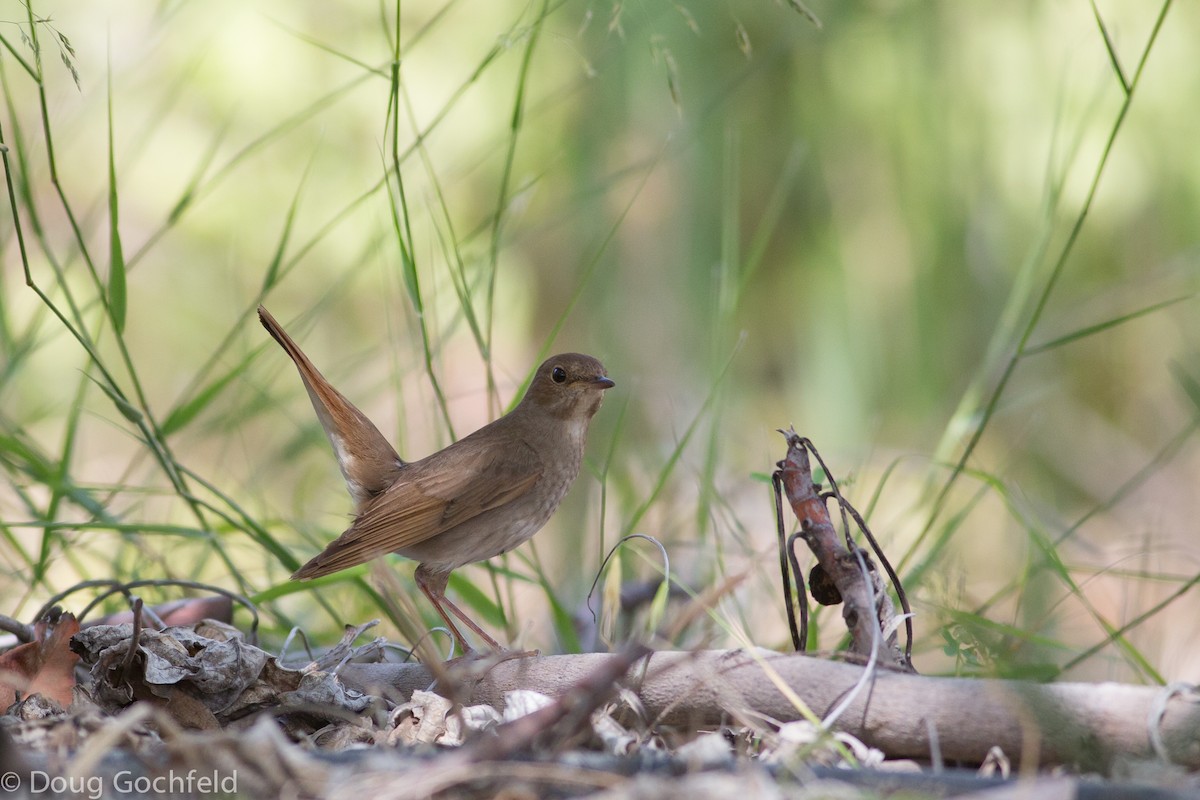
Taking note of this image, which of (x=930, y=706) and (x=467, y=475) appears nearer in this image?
(x=930, y=706)

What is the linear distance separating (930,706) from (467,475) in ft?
6.17

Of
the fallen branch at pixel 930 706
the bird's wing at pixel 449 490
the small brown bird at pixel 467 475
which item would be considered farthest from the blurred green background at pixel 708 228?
the fallen branch at pixel 930 706

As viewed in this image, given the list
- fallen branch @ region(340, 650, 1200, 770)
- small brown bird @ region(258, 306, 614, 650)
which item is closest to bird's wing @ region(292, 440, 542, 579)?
small brown bird @ region(258, 306, 614, 650)

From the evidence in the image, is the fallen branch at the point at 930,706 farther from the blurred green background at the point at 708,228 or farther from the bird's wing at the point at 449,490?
the blurred green background at the point at 708,228

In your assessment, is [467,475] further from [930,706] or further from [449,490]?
[930,706]

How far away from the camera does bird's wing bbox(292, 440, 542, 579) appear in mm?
3459

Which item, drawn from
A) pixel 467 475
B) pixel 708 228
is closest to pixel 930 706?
pixel 467 475

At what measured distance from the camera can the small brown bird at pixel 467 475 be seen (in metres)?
3.52

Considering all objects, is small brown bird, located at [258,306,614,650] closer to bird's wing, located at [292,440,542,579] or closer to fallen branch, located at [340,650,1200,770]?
bird's wing, located at [292,440,542,579]

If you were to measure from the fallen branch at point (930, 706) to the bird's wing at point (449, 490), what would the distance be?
112 centimetres

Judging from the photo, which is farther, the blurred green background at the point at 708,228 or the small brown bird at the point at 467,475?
the blurred green background at the point at 708,228

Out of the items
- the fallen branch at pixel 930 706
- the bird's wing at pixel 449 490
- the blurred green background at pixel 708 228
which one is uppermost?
the blurred green background at pixel 708 228

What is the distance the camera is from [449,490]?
3.58 m

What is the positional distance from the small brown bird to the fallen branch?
3.86 feet
